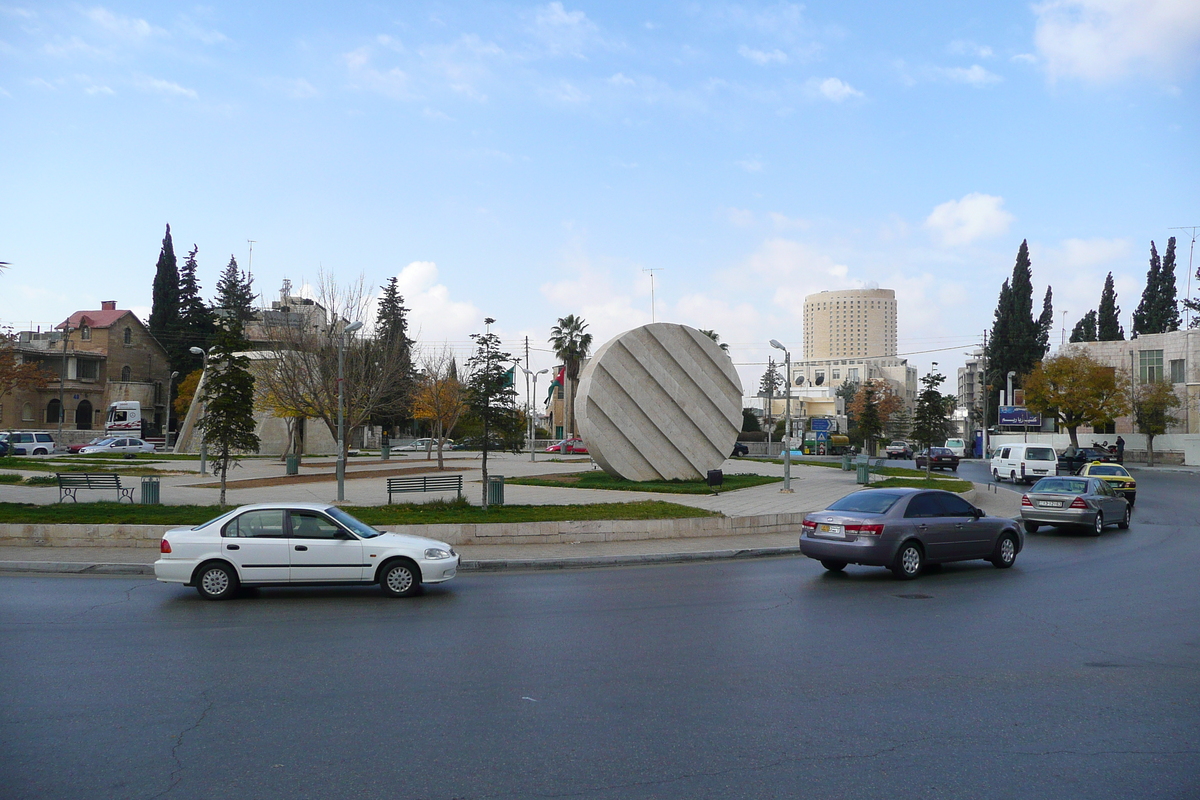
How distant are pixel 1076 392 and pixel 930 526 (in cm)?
5876

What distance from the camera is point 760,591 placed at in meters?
12.7

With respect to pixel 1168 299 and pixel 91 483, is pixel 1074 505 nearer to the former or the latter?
pixel 91 483

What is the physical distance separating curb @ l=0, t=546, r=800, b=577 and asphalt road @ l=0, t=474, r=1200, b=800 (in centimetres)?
176

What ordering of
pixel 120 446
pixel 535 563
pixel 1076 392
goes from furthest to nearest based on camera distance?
1. pixel 1076 392
2. pixel 120 446
3. pixel 535 563

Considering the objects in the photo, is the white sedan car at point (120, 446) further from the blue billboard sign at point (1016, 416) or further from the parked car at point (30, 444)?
the blue billboard sign at point (1016, 416)

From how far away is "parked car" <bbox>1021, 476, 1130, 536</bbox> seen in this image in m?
20.8

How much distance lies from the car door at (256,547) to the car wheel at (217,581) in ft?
0.49

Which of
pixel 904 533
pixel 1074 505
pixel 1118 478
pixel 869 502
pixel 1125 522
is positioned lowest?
pixel 1125 522

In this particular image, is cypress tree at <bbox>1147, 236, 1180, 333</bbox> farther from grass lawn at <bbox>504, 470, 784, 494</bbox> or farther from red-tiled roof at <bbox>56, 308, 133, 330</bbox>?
red-tiled roof at <bbox>56, 308, 133, 330</bbox>

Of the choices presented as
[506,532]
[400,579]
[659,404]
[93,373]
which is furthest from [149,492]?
[93,373]

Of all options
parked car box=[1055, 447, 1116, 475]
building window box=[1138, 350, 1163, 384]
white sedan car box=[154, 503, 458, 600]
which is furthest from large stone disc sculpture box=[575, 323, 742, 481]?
building window box=[1138, 350, 1163, 384]

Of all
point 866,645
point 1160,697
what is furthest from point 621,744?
point 1160,697

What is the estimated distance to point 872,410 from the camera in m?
58.1

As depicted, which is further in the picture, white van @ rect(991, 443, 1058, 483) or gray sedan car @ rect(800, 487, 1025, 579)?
white van @ rect(991, 443, 1058, 483)
